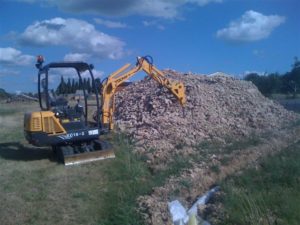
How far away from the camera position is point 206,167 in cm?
1085

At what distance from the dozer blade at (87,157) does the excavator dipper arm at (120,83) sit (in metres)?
1.31

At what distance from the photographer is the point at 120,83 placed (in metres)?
15.0

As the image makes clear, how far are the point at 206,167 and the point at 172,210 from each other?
271 cm

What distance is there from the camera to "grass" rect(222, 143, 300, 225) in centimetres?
692

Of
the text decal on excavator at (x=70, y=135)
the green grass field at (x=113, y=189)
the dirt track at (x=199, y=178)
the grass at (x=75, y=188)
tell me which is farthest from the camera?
the text decal on excavator at (x=70, y=135)

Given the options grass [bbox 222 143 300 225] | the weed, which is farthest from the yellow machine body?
grass [bbox 222 143 300 225]

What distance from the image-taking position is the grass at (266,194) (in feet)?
22.7

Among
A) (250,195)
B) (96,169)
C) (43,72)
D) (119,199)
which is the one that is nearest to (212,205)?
(250,195)

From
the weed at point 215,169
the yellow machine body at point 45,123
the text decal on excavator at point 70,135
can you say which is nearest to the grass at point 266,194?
the weed at point 215,169

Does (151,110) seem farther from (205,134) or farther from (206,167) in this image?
(206,167)

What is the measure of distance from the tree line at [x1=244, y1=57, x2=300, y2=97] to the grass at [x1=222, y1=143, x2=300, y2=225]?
25097 mm

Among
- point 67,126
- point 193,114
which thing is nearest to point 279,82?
point 193,114

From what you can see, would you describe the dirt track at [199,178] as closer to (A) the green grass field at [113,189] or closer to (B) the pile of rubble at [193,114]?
(A) the green grass field at [113,189]

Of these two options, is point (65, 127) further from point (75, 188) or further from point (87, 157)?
point (75, 188)
